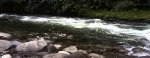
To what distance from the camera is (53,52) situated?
27.3 ft

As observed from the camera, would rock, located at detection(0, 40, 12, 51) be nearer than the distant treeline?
Yes

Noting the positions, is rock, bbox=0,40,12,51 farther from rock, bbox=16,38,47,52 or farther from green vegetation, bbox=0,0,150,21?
green vegetation, bbox=0,0,150,21

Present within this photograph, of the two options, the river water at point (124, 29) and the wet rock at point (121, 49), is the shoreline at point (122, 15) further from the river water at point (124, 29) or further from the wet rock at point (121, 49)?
the wet rock at point (121, 49)

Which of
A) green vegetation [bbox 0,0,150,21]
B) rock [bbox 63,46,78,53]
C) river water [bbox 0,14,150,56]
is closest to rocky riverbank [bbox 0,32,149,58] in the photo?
rock [bbox 63,46,78,53]

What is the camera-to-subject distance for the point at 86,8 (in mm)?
15578

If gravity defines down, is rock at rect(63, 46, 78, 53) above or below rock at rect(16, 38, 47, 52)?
below

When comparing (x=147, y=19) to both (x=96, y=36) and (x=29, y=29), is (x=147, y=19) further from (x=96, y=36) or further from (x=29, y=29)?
(x=29, y=29)

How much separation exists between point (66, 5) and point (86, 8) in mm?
1292

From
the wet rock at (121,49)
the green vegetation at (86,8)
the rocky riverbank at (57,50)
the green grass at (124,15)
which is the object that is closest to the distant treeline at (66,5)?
the green vegetation at (86,8)

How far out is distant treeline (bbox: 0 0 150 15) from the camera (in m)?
14.5

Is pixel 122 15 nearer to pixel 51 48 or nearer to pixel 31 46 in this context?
pixel 51 48

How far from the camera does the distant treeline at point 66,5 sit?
14.5 meters

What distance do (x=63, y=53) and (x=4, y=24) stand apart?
266 inches

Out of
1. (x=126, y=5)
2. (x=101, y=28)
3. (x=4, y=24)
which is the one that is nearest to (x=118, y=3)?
(x=126, y=5)
